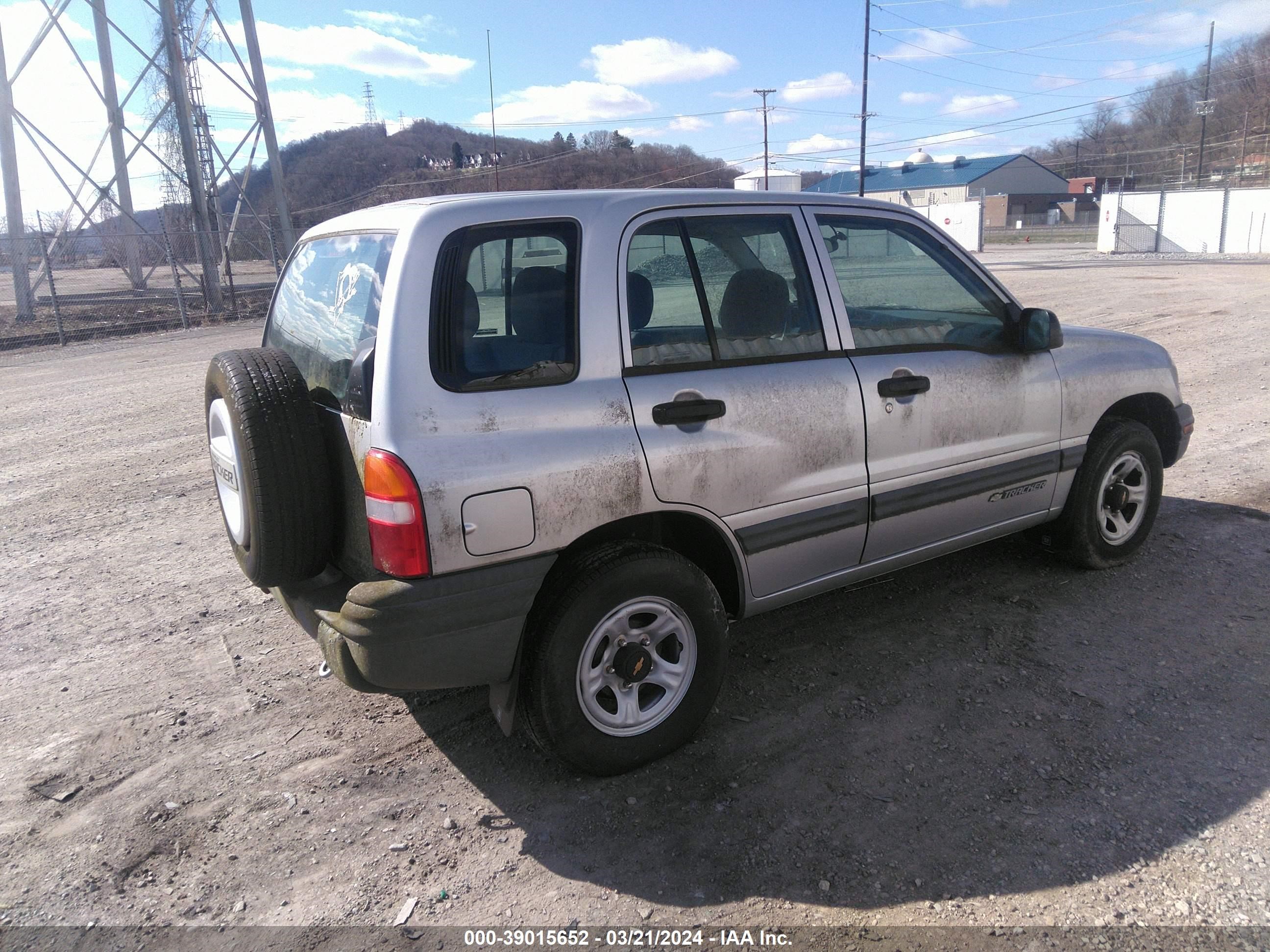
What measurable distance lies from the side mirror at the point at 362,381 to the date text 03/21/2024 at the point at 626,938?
158cm

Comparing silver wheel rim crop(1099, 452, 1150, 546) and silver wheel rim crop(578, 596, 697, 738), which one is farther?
silver wheel rim crop(1099, 452, 1150, 546)

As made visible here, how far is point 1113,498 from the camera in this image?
4.70 metres

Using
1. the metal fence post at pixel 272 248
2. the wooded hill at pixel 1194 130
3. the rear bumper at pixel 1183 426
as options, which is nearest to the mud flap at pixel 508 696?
the rear bumper at pixel 1183 426

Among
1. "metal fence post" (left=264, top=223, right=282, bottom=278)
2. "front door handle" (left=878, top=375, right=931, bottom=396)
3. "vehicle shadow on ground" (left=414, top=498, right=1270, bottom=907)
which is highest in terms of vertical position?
"metal fence post" (left=264, top=223, right=282, bottom=278)

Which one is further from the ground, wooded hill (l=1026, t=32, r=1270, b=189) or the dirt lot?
wooded hill (l=1026, t=32, r=1270, b=189)

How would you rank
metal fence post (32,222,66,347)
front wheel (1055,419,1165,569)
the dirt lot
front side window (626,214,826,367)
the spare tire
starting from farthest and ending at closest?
metal fence post (32,222,66,347) → front wheel (1055,419,1165,569) → front side window (626,214,826,367) → the spare tire → the dirt lot

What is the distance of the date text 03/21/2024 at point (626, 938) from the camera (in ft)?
8.07

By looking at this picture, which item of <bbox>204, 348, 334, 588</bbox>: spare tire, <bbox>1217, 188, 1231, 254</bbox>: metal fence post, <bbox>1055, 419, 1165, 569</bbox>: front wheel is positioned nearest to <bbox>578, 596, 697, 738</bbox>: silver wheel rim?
<bbox>204, 348, 334, 588</bbox>: spare tire

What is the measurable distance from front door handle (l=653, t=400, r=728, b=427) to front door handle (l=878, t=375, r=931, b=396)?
0.82 meters

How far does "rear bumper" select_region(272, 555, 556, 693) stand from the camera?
273cm

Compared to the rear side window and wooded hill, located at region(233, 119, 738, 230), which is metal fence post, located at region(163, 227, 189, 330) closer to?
wooded hill, located at region(233, 119, 738, 230)

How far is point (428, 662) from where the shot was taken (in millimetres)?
2797

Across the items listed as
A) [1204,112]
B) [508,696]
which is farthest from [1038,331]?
[1204,112]

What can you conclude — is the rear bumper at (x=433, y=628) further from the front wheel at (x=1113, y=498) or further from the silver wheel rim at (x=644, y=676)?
the front wheel at (x=1113, y=498)
